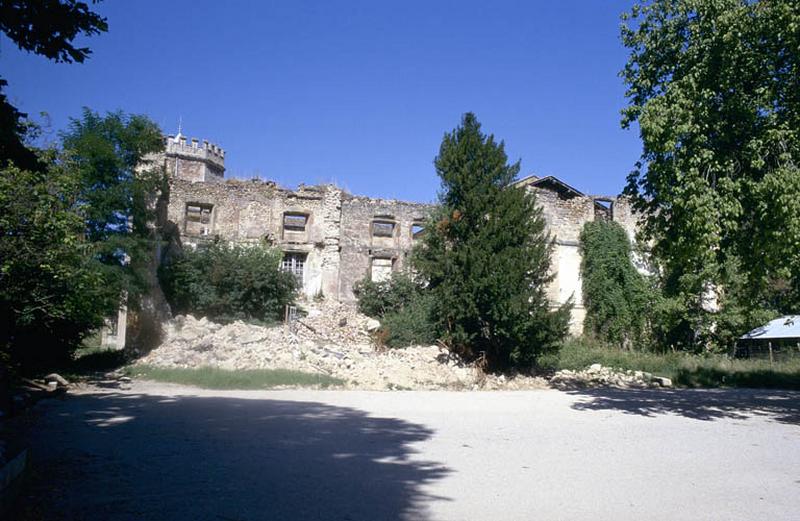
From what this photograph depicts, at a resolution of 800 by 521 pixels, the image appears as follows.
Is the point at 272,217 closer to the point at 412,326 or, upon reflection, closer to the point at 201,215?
the point at 201,215

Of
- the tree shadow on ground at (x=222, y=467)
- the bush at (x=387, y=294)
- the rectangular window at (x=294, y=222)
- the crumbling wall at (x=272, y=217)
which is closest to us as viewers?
the tree shadow on ground at (x=222, y=467)

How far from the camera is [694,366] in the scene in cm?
2411

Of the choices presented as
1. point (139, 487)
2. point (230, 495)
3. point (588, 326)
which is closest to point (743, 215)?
point (230, 495)

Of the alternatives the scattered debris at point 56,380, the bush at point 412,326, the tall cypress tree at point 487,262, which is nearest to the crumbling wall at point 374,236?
the bush at point 412,326

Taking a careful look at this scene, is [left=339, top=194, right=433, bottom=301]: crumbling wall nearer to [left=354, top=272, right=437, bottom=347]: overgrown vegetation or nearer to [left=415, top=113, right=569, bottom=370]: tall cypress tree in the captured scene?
[left=354, top=272, right=437, bottom=347]: overgrown vegetation

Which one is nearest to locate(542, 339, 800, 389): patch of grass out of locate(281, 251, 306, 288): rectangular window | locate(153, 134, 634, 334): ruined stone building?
locate(153, 134, 634, 334): ruined stone building

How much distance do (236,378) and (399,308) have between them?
11.9 meters

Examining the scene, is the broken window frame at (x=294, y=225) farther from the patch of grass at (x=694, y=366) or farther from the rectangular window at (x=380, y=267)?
the patch of grass at (x=694, y=366)

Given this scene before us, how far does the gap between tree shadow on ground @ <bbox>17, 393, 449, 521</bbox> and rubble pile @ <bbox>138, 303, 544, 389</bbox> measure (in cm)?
862

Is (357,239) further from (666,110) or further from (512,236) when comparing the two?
(666,110)

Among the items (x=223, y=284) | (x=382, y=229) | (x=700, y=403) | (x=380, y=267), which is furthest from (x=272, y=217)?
(x=700, y=403)

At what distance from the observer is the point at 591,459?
7887 mm

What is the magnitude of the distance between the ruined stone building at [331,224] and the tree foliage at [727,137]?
58.4 feet

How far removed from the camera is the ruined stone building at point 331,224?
2962 cm
